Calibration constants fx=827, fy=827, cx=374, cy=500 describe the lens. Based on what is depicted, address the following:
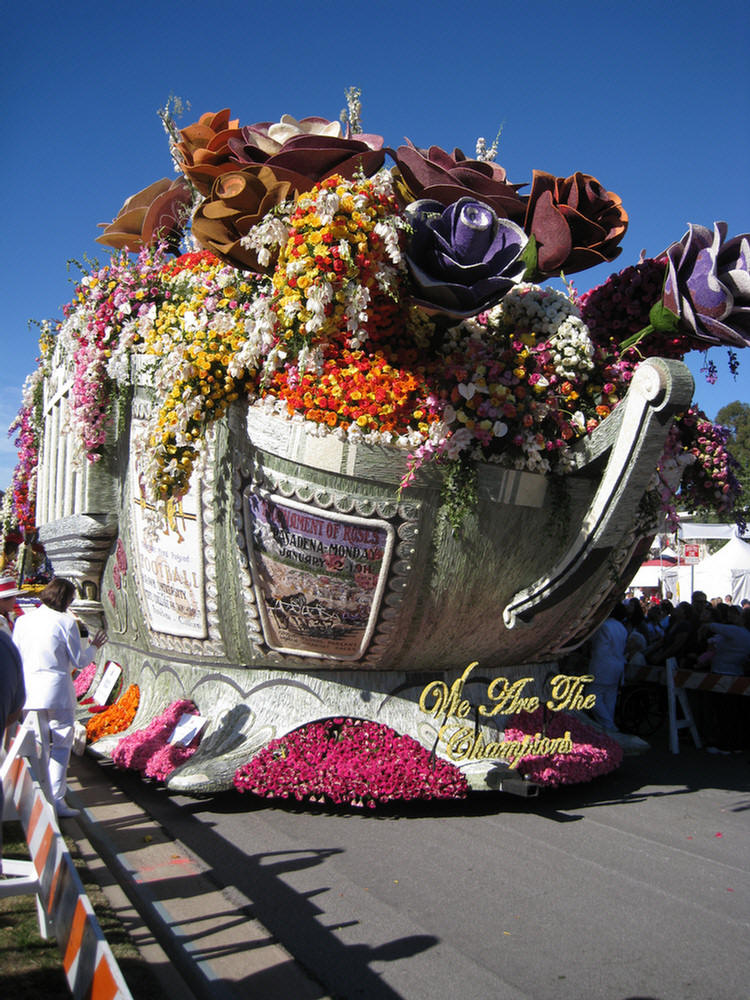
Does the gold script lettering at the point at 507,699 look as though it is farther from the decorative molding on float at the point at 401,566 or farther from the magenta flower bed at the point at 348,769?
the magenta flower bed at the point at 348,769

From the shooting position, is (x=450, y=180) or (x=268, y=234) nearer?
(x=268, y=234)

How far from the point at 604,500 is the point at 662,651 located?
501cm

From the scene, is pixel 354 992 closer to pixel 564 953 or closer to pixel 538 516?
pixel 564 953

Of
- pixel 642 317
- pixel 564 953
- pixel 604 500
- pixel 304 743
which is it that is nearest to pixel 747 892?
pixel 564 953

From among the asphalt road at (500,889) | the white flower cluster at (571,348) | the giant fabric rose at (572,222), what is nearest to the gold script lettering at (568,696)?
the asphalt road at (500,889)

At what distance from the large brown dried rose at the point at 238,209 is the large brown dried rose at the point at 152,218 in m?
1.70

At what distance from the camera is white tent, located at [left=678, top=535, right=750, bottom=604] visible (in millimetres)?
19219

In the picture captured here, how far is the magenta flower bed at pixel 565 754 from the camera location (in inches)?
245

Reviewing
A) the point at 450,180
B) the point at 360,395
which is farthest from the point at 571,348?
the point at 360,395

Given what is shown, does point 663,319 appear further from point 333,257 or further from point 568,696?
point 568,696

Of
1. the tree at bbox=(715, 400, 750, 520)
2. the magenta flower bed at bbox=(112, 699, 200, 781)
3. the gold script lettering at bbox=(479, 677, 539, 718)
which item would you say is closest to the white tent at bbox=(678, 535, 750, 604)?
the gold script lettering at bbox=(479, 677, 539, 718)

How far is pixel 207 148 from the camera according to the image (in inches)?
232

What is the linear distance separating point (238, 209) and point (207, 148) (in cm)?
77

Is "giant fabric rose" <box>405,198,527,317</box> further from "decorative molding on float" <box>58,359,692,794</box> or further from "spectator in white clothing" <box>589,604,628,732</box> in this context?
"spectator in white clothing" <box>589,604,628,732</box>
